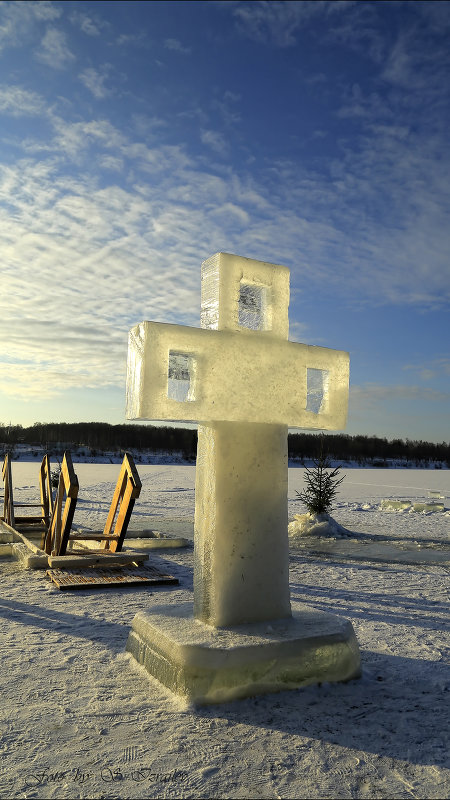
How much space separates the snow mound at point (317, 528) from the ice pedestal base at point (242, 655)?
6916mm

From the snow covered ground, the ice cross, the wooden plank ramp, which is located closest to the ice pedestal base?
the snow covered ground

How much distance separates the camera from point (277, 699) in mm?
3309

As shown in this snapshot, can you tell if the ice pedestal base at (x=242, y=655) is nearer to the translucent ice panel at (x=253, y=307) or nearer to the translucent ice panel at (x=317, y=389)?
the translucent ice panel at (x=317, y=389)

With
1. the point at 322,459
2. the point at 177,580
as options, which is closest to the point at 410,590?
the point at 177,580

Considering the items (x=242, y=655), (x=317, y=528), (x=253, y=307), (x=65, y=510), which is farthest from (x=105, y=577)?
(x=317, y=528)

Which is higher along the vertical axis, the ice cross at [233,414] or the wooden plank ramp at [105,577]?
the ice cross at [233,414]

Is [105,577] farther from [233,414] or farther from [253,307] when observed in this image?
[253,307]

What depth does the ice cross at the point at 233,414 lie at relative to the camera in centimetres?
364

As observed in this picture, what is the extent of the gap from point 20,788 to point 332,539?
27.3 feet

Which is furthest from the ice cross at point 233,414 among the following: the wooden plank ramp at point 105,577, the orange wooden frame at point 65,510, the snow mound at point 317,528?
the snow mound at point 317,528

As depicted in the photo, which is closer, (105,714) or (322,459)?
(105,714)

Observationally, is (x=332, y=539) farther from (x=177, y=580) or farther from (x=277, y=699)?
(x=277, y=699)

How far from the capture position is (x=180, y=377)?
3703 millimetres

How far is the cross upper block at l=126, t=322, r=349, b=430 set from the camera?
3551mm
